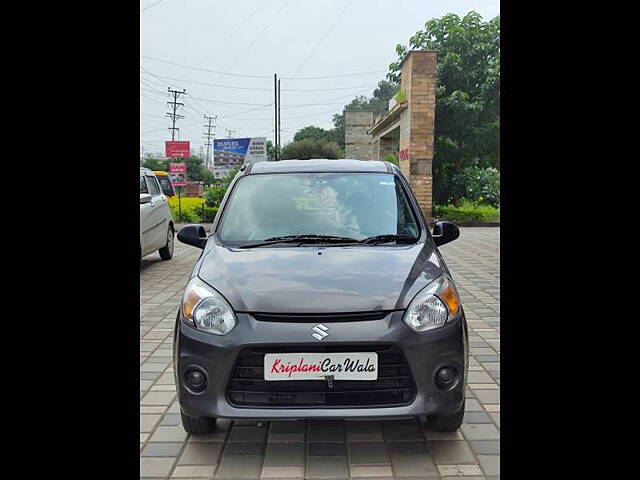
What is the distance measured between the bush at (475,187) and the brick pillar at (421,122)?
290 centimetres

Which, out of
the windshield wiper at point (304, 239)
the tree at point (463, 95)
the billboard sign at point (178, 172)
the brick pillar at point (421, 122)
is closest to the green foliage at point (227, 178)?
the billboard sign at point (178, 172)

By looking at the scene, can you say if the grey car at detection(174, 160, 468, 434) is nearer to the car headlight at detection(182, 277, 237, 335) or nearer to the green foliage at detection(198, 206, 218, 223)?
the car headlight at detection(182, 277, 237, 335)

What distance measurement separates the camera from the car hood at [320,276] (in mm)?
2996

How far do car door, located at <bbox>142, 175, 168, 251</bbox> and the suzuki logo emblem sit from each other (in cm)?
677

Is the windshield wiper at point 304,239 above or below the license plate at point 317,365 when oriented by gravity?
above

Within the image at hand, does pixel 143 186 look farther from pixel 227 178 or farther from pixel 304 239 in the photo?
pixel 227 178

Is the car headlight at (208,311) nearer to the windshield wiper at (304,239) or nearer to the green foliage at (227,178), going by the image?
the windshield wiper at (304,239)

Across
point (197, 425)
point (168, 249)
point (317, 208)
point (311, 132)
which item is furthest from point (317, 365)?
point (311, 132)

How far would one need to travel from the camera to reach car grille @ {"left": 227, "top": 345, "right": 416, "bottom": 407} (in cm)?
292

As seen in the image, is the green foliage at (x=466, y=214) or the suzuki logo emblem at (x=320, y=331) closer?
the suzuki logo emblem at (x=320, y=331)
